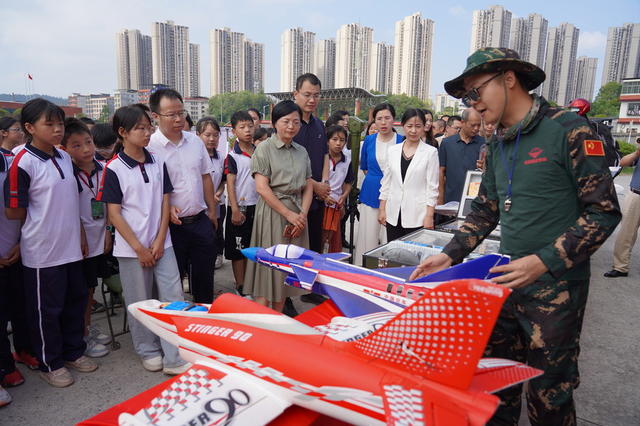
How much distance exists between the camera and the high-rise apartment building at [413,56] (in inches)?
3098

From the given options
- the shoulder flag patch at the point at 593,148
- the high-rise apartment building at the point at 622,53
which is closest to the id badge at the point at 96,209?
the shoulder flag patch at the point at 593,148

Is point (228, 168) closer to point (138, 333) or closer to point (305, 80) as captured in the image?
point (305, 80)

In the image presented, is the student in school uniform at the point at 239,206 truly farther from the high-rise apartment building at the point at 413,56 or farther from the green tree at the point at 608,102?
the high-rise apartment building at the point at 413,56

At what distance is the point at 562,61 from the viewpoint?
66.7 m

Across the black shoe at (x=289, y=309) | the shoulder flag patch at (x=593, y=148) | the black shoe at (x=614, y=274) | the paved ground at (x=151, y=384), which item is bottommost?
the paved ground at (x=151, y=384)

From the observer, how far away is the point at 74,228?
3041 mm

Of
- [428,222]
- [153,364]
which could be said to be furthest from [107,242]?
[428,222]

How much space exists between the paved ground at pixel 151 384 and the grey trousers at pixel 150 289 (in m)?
0.18

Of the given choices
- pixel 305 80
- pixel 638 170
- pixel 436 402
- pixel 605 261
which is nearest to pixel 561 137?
pixel 436 402

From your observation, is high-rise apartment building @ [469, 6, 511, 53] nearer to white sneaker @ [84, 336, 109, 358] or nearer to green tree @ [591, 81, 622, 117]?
green tree @ [591, 81, 622, 117]

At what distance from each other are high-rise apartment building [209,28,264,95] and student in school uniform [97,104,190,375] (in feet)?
292

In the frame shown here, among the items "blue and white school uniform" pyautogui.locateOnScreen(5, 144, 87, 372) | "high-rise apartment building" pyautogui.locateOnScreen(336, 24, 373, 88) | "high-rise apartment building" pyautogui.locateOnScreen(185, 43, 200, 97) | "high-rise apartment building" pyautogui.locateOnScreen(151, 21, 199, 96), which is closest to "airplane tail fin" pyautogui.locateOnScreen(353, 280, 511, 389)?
"blue and white school uniform" pyautogui.locateOnScreen(5, 144, 87, 372)

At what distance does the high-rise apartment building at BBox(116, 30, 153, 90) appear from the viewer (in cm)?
8794

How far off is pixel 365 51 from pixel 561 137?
8596cm
